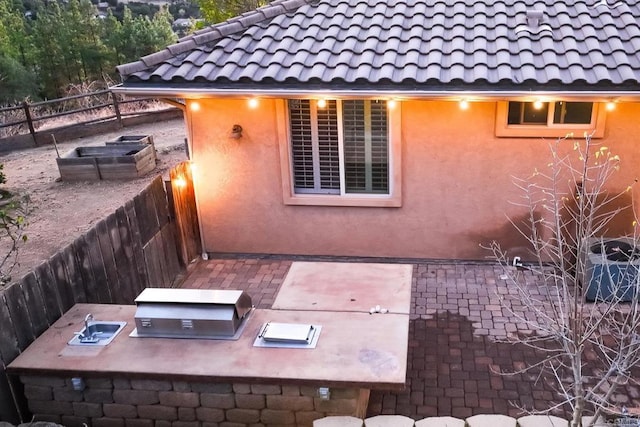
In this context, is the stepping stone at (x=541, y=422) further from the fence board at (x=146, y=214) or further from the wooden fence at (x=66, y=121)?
the wooden fence at (x=66, y=121)

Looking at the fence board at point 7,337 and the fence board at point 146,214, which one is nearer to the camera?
the fence board at point 7,337

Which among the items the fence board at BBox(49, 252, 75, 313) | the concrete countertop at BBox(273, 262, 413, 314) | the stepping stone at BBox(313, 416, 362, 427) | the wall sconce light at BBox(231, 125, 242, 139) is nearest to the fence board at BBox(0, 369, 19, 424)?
the fence board at BBox(49, 252, 75, 313)

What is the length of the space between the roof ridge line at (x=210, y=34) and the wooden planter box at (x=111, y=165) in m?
2.28

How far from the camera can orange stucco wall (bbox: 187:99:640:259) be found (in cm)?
804

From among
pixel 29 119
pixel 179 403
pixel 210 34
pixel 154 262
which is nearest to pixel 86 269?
pixel 154 262

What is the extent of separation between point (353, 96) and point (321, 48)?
1131 mm

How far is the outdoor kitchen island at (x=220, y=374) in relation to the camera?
5051 millimetres

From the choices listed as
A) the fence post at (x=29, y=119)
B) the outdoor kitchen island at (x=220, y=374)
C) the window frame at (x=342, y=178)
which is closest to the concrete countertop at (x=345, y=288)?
the outdoor kitchen island at (x=220, y=374)

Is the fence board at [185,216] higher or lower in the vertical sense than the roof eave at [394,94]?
lower

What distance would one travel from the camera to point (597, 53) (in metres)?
7.37

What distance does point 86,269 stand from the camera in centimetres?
661

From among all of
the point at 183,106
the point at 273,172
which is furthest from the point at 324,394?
the point at 183,106

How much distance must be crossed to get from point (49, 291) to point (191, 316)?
1640 millimetres

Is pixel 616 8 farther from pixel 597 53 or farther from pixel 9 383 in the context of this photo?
pixel 9 383
